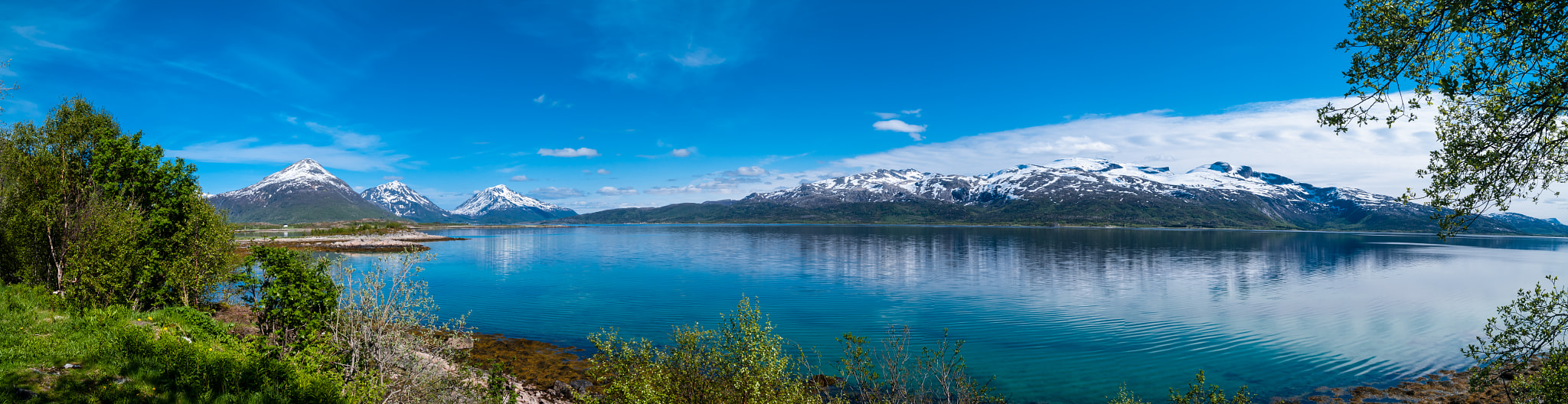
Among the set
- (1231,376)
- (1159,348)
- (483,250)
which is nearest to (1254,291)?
(1159,348)

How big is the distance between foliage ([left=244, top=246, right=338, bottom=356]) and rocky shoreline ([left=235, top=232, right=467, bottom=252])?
92214mm

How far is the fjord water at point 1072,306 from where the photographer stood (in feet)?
110

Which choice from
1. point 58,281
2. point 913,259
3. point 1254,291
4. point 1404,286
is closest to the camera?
point 58,281

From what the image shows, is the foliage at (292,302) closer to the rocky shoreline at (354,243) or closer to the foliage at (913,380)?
the foliage at (913,380)

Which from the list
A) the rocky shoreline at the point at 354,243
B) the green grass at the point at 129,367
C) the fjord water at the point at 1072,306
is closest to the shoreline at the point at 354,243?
the rocky shoreline at the point at 354,243

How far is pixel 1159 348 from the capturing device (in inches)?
1492

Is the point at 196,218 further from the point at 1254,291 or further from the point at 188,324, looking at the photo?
the point at 1254,291

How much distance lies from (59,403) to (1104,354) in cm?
4324

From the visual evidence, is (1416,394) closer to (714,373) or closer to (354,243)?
(714,373)

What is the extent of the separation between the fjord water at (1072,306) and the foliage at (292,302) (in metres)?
17.7

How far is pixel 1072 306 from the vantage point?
173ft

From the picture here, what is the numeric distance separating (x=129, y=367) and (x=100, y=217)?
67.1 feet

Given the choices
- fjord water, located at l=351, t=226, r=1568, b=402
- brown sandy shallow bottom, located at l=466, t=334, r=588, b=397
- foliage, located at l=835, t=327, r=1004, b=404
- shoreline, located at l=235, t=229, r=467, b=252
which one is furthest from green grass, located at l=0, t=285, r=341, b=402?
shoreline, located at l=235, t=229, r=467, b=252

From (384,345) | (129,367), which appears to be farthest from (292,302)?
(129,367)
